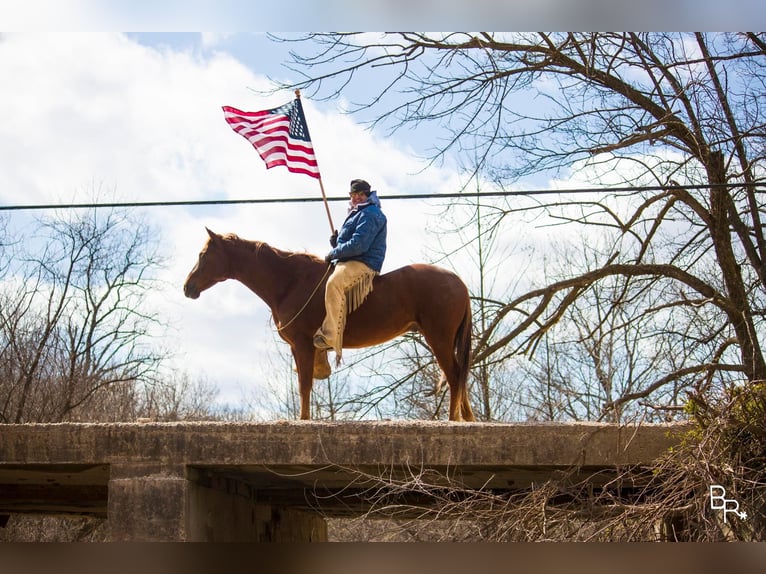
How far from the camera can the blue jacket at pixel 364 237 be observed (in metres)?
8.12

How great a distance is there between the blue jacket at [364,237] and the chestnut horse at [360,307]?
229 mm

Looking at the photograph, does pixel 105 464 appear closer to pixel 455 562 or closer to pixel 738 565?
pixel 455 562

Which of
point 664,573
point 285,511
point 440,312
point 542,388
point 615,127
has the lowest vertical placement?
point 664,573

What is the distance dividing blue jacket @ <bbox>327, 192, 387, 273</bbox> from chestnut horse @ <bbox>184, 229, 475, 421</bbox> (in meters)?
0.23

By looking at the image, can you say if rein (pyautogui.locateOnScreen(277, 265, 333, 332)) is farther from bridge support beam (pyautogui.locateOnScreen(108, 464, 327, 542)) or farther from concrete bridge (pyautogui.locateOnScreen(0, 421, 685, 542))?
bridge support beam (pyautogui.locateOnScreen(108, 464, 327, 542))

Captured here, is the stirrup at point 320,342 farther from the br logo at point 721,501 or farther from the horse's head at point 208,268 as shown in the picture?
the br logo at point 721,501

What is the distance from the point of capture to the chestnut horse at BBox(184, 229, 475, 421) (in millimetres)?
8328

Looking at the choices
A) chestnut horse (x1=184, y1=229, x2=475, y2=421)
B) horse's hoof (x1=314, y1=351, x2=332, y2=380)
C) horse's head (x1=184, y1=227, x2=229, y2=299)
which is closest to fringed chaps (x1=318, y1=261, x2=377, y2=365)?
chestnut horse (x1=184, y1=229, x2=475, y2=421)

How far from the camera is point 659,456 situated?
23.3ft

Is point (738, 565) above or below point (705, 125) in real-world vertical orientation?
below

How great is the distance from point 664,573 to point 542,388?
17.5m

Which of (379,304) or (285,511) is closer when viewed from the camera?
(379,304)

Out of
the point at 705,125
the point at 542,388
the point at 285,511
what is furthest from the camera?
the point at 542,388
